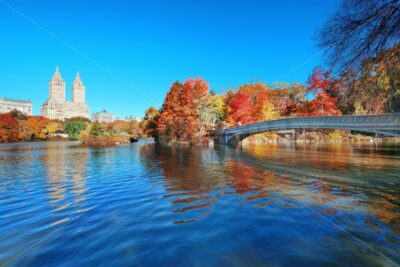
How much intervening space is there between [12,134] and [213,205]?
3714 inches

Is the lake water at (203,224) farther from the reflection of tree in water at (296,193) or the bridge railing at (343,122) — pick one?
the bridge railing at (343,122)

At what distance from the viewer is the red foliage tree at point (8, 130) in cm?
7600

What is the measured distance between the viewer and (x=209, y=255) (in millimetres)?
4418

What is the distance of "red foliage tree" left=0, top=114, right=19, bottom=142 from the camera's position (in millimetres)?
76000

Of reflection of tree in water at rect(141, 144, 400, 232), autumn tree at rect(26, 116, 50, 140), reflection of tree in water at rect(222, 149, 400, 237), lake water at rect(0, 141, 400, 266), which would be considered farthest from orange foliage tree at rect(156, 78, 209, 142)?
autumn tree at rect(26, 116, 50, 140)

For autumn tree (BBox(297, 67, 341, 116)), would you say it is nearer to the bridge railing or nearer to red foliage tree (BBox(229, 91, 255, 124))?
red foliage tree (BBox(229, 91, 255, 124))

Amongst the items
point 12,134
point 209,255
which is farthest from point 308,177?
point 12,134

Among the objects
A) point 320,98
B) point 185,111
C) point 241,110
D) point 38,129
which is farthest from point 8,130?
point 320,98

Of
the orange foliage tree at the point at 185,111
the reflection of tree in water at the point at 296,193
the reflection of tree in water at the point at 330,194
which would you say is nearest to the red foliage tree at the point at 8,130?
the orange foliage tree at the point at 185,111

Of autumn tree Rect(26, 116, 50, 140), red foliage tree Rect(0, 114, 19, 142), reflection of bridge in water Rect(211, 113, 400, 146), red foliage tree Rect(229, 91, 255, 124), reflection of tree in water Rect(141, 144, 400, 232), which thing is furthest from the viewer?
autumn tree Rect(26, 116, 50, 140)

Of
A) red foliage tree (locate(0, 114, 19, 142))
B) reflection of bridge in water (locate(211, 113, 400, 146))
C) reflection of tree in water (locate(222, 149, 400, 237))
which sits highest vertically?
red foliage tree (locate(0, 114, 19, 142))

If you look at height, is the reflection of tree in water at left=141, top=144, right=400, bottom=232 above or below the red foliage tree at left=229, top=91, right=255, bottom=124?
below

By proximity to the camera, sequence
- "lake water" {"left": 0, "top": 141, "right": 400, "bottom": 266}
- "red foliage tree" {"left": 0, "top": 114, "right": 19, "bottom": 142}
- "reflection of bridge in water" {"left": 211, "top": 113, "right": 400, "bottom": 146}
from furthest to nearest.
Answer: "red foliage tree" {"left": 0, "top": 114, "right": 19, "bottom": 142} → "reflection of bridge in water" {"left": 211, "top": 113, "right": 400, "bottom": 146} → "lake water" {"left": 0, "top": 141, "right": 400, "bottom": 266}

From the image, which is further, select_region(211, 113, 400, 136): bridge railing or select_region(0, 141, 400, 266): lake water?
select_region(211, 113, 400, 136): bridge railing
